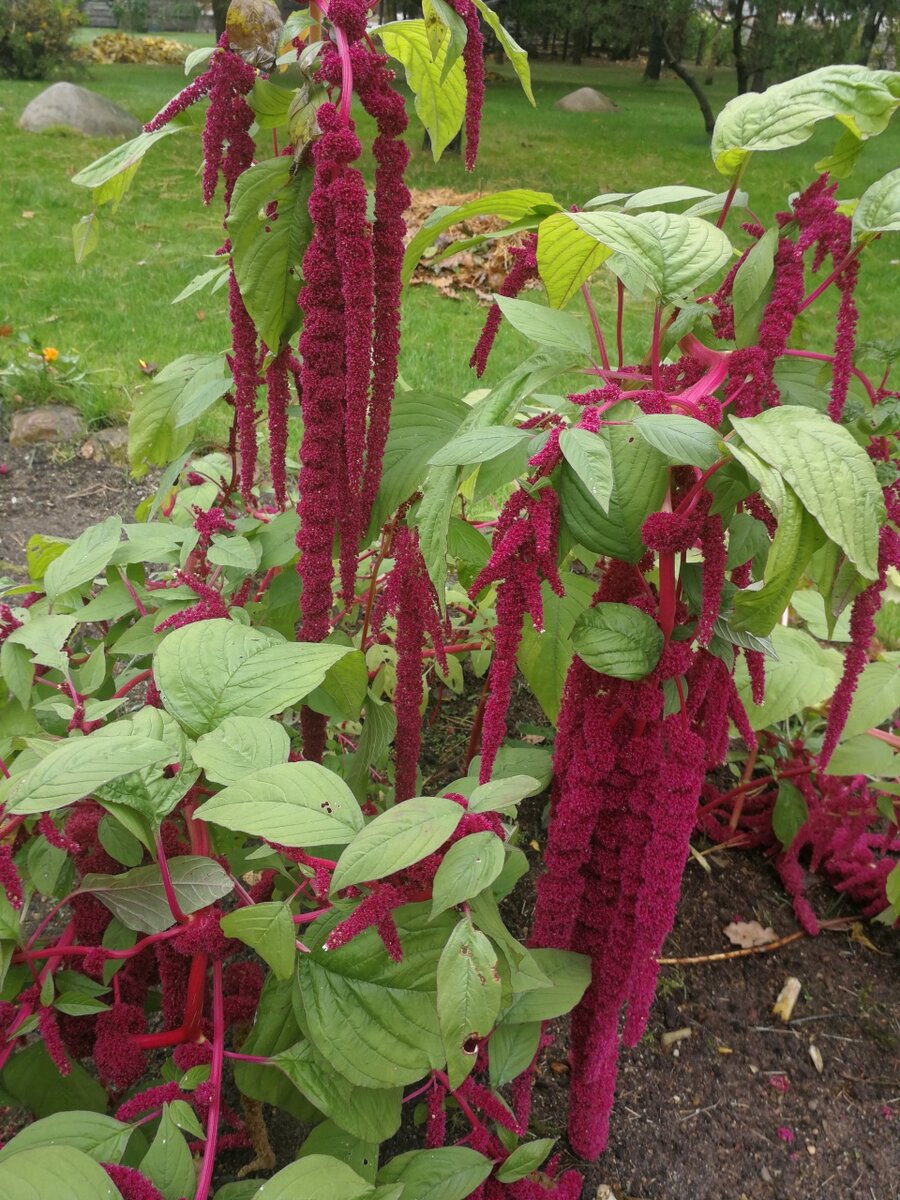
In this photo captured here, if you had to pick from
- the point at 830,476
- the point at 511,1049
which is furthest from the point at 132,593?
the point at 830,476

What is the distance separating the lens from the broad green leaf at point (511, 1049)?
1.12 meters

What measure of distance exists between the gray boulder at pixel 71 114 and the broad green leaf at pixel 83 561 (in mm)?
9464

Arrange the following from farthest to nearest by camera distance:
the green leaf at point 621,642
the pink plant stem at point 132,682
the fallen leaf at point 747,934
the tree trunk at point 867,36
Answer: the tree trunk at point 867,36, the fallen leaf at point 747,934, the pink plant stem at point 132,682, the green leaf at point 621,642

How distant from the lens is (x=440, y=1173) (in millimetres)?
995

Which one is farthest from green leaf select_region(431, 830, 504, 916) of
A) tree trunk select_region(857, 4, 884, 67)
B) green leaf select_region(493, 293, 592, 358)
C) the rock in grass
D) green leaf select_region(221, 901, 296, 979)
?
tree trunk select_region(857, 4, 884, 67)

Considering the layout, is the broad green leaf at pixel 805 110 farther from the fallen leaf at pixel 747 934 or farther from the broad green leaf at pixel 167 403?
the fallen leaf at pixel 747 934

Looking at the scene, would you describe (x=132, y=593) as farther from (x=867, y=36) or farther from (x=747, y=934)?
(x=867, y=36)

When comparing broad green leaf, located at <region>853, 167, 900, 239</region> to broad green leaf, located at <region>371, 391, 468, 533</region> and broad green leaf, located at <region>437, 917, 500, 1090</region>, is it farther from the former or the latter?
broad green leaf, located at <region>437, 917, 500, 1090</region>

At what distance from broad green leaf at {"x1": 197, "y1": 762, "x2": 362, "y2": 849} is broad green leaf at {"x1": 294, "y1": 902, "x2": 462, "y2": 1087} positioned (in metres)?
0.12

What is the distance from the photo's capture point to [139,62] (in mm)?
18641

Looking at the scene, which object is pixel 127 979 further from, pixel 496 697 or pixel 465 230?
pixel 465 230

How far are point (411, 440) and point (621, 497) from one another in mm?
380

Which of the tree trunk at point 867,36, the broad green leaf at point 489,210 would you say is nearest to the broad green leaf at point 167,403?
the broad green leaf at point 489,210

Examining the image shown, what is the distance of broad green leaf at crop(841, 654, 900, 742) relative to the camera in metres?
1.58
